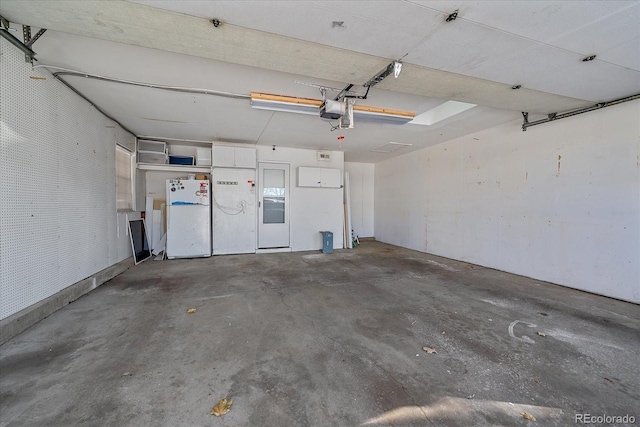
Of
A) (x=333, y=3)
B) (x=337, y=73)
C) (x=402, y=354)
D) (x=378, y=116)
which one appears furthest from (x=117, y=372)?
(x=378, y=116)

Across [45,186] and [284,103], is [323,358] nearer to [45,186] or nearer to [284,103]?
[284,103]

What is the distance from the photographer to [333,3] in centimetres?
169

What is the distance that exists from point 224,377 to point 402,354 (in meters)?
1.42

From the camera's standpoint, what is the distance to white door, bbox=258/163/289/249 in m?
6.23

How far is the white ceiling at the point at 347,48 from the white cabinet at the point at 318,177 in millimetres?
2716

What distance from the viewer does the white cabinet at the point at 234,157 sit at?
5711mm

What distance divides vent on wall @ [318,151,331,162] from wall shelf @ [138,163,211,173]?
9.31ft

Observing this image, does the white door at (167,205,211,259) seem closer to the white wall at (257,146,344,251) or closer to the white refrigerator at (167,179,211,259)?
the white refrigerator at (167,179,211,259)

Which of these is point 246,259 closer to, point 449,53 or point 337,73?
point 337,73

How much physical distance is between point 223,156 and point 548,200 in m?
6.37

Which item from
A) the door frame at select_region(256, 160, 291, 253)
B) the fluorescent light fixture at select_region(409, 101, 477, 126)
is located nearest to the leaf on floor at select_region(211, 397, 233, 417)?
the fluorescent light fixture at select_region(409, 101, 477, 126)

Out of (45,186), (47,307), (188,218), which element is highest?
(45,186)

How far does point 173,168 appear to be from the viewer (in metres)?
5.73

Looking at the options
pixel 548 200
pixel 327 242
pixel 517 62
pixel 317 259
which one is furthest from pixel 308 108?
pixel 548 200
